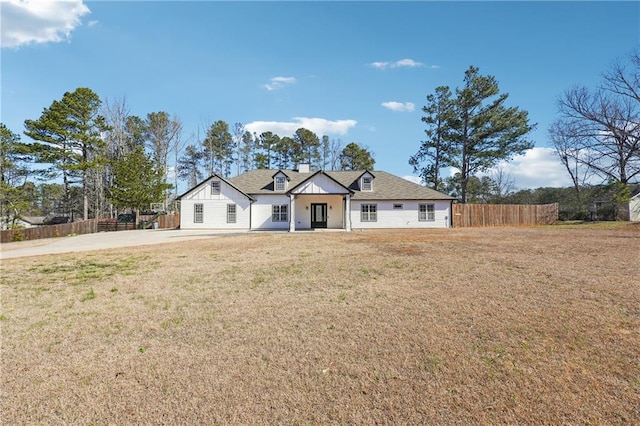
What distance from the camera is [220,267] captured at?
8.50 meters

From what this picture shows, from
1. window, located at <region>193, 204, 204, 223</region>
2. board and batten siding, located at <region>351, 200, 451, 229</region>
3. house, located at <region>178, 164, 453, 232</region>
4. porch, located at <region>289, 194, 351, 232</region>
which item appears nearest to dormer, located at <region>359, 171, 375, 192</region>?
house, located at <region>178, 164, 453, 232</region>

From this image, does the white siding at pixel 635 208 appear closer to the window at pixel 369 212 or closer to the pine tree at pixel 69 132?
the window at pixel 369 212

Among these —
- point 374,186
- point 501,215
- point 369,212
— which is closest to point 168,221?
point 369,212

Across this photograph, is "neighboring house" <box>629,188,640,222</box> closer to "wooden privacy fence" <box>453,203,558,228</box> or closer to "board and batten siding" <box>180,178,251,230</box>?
"wooden privacy fence" <box>453,203,558,228</box>

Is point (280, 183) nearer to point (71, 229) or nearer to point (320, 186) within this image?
point (320, 186)

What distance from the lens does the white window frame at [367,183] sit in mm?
26837

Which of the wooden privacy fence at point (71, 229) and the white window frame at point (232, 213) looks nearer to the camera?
A: the wooden privacy fence at point (71, 229)

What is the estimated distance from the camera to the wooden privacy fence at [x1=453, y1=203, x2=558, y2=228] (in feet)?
88.0

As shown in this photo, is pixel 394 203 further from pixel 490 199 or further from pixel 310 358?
pixel 490 199

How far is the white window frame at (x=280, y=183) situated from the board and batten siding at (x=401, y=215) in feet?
19.4

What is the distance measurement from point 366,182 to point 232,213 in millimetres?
11461

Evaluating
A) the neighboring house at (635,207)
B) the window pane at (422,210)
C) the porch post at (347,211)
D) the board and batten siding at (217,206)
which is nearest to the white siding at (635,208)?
the neighboring house at (635,207)

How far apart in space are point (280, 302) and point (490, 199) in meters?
47.2

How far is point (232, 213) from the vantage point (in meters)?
26.2
